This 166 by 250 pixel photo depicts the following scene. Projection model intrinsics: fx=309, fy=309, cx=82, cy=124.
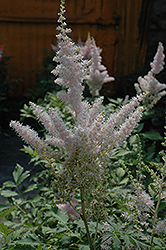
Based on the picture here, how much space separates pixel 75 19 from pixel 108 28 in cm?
59

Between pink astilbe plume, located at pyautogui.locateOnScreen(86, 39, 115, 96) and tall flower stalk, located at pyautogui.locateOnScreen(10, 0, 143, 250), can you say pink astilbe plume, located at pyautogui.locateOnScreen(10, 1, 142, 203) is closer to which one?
tall flower stalk, located at pyautogui.locateOnScreen(10, 0, 143, 250)

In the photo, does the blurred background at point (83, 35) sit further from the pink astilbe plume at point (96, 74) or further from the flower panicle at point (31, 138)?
the flower panicle at point (31, 138)

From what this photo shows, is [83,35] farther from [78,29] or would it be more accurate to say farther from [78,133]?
[78,133]

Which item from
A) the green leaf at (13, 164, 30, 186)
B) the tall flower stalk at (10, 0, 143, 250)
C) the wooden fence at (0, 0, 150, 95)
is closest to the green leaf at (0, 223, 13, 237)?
the tall flower stalk at (10, 0, 143, 250)

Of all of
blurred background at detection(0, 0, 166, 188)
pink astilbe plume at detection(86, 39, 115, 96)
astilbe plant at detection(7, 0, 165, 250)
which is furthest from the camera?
blurred background at detection(0, 0, 166, 188)

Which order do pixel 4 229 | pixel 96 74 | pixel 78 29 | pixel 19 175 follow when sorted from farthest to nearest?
pixel 78 29, pixel 96 74, pixel 19 175, pixel 4 229

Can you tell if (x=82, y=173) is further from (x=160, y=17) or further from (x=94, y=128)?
(x=160, y=17)

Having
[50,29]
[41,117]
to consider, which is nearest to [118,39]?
[50,29]

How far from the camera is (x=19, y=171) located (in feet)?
6.27

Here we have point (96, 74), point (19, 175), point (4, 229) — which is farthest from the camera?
point (96, 74)

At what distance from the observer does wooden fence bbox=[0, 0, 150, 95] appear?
5230mm

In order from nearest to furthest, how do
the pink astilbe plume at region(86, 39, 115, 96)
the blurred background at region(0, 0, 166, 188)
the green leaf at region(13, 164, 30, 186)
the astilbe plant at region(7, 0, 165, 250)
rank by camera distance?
1. the astilbe plant at region(7, 0, 165, 250)
2. the green leaf at region(13, 164, 30, 186)
3. the pink astilbe plume at region(86, 39, 115, 96)
4. the blurred background at region(0, 0, 166, 188)

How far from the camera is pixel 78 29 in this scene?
212 inches

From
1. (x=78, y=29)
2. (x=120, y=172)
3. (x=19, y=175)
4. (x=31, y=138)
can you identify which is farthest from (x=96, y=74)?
(x=78, y=29)
